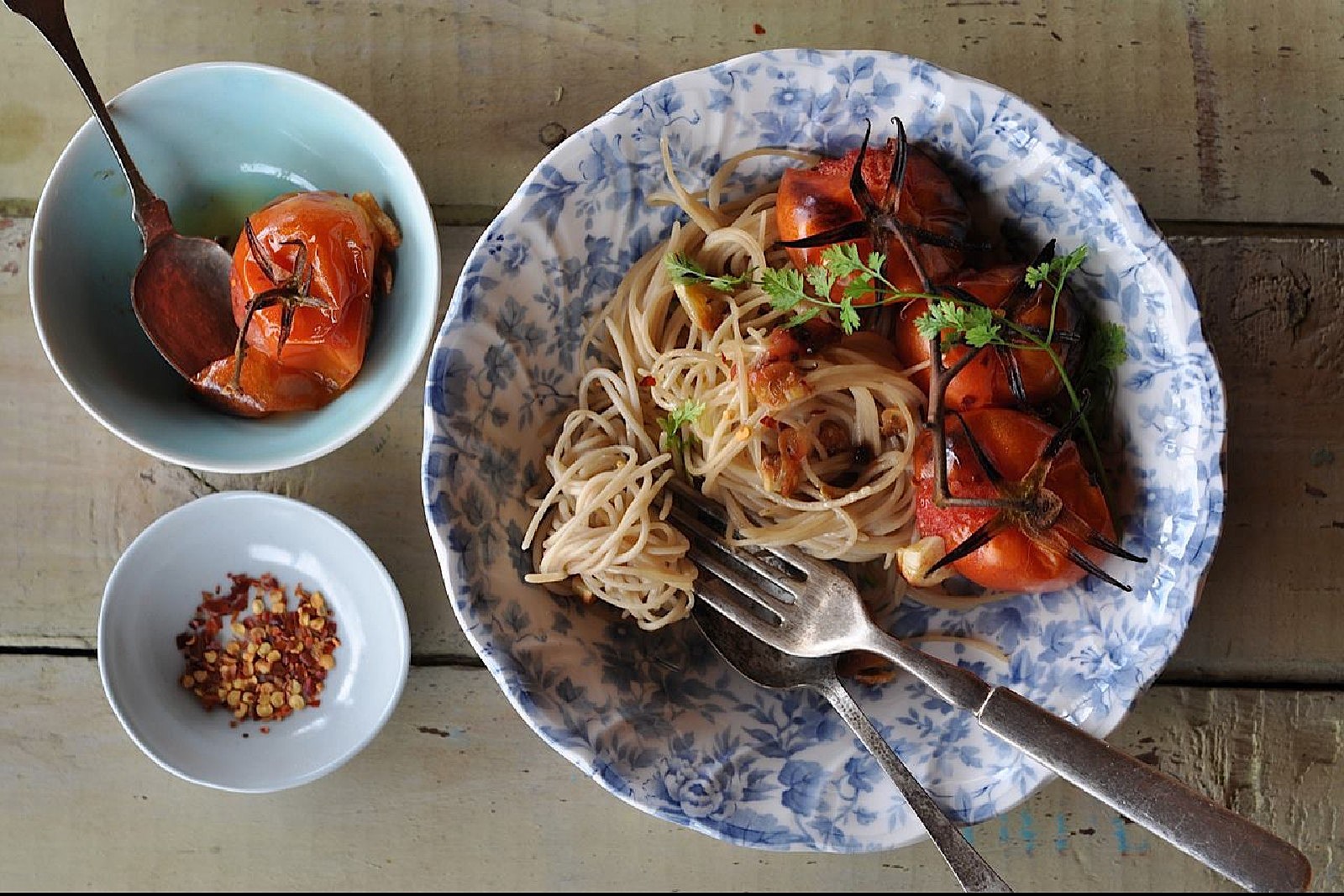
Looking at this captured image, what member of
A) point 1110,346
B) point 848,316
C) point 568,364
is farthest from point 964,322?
point 568,364

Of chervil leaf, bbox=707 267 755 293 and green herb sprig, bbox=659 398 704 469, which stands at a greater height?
chervil leaf, bbox=707 267 755 293

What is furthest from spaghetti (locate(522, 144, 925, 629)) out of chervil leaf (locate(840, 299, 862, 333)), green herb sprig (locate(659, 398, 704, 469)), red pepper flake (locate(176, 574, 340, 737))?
red pepper flake (locate(176, 574, 340, 737))

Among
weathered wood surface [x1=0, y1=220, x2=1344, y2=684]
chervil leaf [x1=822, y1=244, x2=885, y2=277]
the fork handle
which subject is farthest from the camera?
weathered wood surface [x1=0, y1=220, x2=1344, y2=684]

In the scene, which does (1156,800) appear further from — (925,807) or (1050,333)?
(1050,333)

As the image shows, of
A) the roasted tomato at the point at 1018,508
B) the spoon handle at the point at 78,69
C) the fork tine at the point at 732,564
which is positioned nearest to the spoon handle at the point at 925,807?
the fork tine at the point at 732,564

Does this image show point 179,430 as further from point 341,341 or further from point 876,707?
point 876,707

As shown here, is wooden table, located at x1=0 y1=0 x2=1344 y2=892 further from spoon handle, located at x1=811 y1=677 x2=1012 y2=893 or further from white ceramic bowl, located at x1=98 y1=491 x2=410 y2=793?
spoon handle, located at x1=811 y1=677 x2=1012 y2=893

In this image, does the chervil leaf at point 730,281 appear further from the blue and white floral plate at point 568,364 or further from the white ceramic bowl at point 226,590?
the white ceramic bowl at point 226,590
